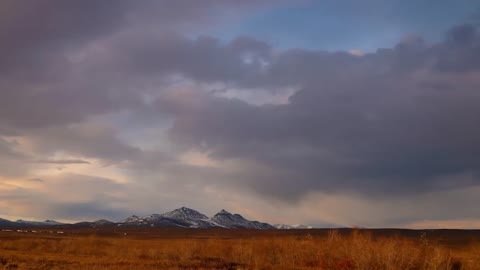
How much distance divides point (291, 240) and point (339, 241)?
19.3 feet

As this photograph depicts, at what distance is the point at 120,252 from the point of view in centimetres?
5600

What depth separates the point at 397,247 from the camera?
3928cm

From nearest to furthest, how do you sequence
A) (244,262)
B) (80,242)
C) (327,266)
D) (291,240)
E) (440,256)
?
(440,256), (327,266), (244,262), (291,240), (80,242)

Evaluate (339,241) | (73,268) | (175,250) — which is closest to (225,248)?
(175,250)

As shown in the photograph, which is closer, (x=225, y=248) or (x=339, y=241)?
(x=339, y=241)

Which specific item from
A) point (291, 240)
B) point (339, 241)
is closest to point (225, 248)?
point (291, 240)

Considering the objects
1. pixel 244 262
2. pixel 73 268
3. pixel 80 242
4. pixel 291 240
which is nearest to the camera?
pixel 73 268

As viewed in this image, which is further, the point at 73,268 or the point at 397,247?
the point at 397,247

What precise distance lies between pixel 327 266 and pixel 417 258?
7555mm

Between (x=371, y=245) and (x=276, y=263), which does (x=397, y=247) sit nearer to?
(x=371, y=245)

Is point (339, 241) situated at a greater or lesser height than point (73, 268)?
greater

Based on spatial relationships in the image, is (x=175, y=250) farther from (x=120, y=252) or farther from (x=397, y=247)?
(x=397, y=247)

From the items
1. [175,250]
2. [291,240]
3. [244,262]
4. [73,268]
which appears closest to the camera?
[73,268]

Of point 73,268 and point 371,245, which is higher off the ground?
point 371,245
